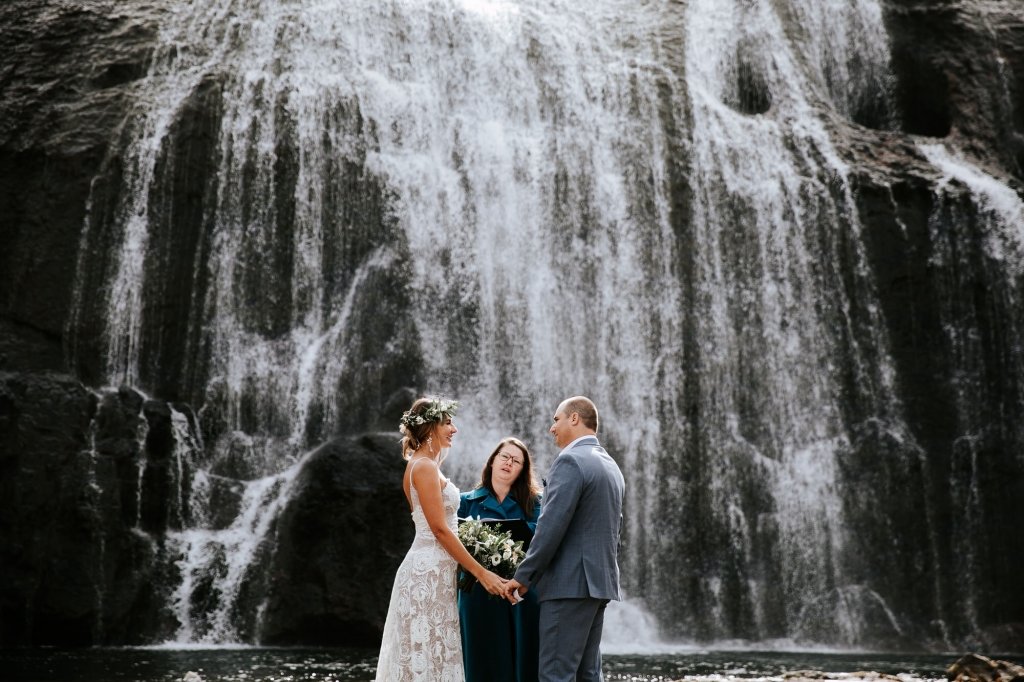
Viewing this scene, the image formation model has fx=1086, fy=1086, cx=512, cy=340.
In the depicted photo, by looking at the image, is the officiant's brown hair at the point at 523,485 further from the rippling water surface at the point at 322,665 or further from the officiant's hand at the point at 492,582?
the rippling water surface at the point at 322,665

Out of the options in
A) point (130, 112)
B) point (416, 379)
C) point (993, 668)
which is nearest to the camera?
point (993, 668)

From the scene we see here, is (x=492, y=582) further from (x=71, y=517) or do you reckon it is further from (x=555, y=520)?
(x=71, y=517)

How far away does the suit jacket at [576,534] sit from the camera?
19.7 feet

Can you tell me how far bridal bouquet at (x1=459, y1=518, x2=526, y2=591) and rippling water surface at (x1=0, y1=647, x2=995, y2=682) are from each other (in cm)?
460

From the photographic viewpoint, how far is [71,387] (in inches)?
672

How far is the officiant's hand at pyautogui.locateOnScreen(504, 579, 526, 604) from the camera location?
20.1 ft

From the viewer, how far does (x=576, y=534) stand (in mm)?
6113

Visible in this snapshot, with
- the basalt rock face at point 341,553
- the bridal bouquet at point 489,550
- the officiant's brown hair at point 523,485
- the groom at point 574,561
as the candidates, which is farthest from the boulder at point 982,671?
the basalt rock face at point 341,553

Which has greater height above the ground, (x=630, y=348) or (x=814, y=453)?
(x=630, y=348)

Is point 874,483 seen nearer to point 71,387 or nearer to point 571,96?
point 571,96

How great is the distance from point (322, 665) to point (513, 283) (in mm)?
8277

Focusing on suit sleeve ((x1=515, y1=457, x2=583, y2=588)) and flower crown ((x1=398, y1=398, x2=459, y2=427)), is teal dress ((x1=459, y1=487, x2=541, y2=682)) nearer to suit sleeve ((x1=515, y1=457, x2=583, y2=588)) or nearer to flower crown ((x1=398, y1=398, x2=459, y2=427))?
suit sleeve ((x1=515, y1=457, x2=583, y2=588))

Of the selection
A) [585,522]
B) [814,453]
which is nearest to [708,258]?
[814,453]

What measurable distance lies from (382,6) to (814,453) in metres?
12.2
